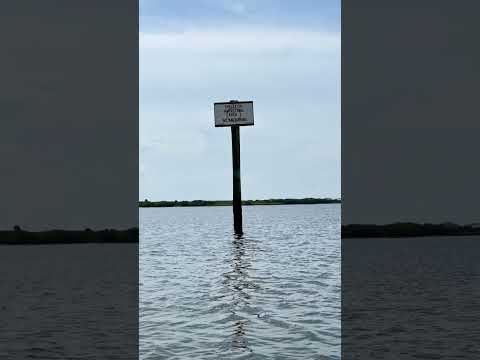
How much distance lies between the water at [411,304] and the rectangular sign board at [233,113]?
26.4 ft

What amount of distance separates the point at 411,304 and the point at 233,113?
1846 centimetres

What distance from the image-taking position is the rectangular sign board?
3136 cm

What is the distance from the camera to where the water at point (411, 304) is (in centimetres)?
1024

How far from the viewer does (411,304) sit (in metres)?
14.4

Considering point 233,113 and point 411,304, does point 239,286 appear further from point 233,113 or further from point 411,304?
point 233,113

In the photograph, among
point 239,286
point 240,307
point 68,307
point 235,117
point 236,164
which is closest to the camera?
point 240,307

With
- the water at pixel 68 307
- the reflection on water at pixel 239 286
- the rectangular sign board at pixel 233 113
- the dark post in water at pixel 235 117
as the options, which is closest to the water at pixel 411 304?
the reflection on water at pixel 239 286

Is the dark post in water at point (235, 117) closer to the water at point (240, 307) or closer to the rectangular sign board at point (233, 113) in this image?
the rectangular sign board at point (233, 113)

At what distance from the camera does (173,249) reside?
3153cm

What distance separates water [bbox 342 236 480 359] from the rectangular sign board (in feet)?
26.4

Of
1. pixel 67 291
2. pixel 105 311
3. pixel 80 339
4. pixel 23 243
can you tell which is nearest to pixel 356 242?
pixel 23 243

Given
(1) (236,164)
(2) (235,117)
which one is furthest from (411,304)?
(2) (235,117)

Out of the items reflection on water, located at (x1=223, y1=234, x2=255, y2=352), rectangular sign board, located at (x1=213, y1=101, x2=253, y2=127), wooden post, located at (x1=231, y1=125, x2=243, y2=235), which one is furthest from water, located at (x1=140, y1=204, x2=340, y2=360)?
rectangular sign board, located at (x1=213, y1=101, x2=253, y2=127)

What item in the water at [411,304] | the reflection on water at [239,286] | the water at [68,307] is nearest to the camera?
the water at [411,304]
